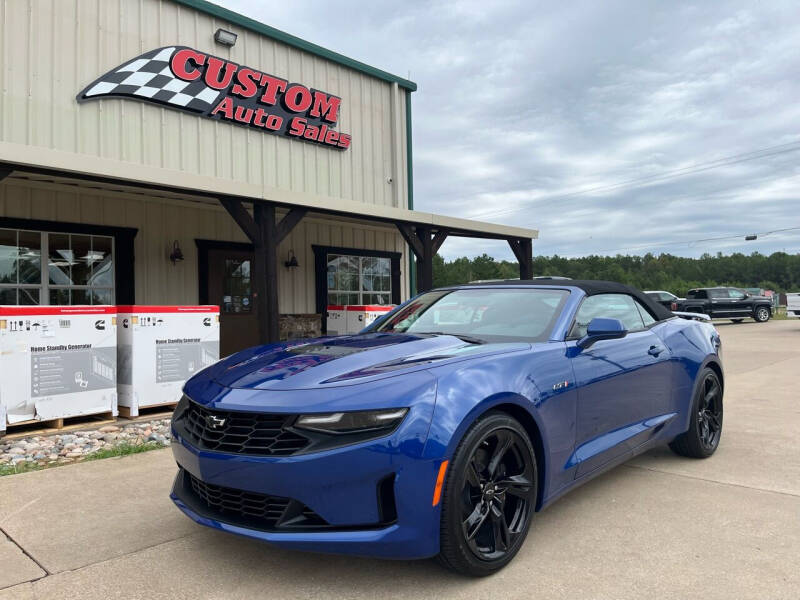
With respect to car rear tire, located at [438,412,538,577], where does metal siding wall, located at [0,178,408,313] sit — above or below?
above

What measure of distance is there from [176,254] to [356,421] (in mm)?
8055

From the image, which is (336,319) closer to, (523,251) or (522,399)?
(523,251)

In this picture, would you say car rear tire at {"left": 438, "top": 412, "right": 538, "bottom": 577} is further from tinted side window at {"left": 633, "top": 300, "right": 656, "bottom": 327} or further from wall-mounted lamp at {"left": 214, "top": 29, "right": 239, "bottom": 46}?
wall-mounted lamp at {"left": 214, "top": 29, "right": 239, "bottom": 46}

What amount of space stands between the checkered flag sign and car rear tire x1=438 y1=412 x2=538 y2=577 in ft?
26.5

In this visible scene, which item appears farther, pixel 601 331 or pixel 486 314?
pixel 486 314

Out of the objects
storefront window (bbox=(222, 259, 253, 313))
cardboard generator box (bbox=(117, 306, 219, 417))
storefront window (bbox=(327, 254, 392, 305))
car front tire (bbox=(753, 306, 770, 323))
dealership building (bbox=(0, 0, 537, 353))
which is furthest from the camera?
car front tire (bbox=(753, 306, 770, 323))

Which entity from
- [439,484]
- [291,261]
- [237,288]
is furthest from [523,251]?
[439,484]

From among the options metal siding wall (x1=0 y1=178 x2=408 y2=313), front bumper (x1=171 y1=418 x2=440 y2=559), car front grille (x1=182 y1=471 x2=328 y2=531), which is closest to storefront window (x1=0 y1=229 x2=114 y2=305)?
metal siding wall (x1=0 y1=178 x2=408 y2=313)

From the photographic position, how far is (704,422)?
4602 millimetres

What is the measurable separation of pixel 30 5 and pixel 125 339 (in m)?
4.99

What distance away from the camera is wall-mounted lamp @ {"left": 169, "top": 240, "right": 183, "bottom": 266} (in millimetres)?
9570

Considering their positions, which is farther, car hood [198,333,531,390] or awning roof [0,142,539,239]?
awning roof [0,142,539,239]

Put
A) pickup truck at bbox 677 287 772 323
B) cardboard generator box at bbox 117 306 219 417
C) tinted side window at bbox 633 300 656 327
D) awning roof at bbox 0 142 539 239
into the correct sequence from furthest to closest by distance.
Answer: pickup truck at bbox 677 287 772 323, cardboard generator box at bbox 117 306 219 417, awning roof at bbox 0 142 539 239, tinted side window at bbox 633 300 656 327

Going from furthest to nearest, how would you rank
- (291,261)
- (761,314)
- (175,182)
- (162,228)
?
(761,314) → (291,261) → (162,228) → (175,182)
